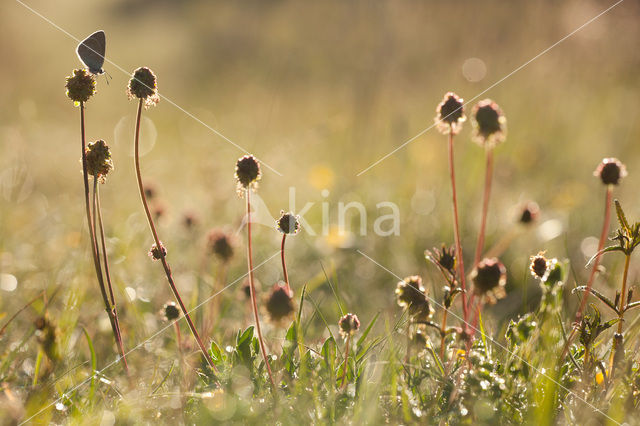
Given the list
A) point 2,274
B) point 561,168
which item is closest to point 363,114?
point 561,168

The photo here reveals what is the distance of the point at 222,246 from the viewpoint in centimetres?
195

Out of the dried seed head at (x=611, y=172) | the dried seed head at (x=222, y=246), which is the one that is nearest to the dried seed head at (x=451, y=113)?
the dried seed head at (x=611, y=172)

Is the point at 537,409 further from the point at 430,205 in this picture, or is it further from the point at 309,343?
the point at 430,205

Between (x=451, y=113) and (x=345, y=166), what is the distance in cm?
290

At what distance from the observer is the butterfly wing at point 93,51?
1331 mm

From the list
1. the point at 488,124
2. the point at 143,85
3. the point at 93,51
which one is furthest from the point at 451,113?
the point at 93,51

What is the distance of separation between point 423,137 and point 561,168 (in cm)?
152

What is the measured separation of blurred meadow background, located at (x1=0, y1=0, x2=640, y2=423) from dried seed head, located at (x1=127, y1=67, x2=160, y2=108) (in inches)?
30.8

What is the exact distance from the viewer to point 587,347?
1332 mm

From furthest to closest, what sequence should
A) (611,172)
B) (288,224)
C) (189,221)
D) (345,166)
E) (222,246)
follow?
1. (345,166)
2. (189,221)
3. (222,246)
4. (611,172)
5. (288,224)

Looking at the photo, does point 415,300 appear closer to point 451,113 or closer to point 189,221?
point 451,113

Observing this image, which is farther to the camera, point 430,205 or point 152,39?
A: point 152,39

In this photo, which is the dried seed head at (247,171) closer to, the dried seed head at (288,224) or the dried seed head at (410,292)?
the dried seed head at (288,224)

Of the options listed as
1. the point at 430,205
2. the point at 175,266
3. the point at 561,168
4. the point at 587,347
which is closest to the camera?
the point at 587,347
